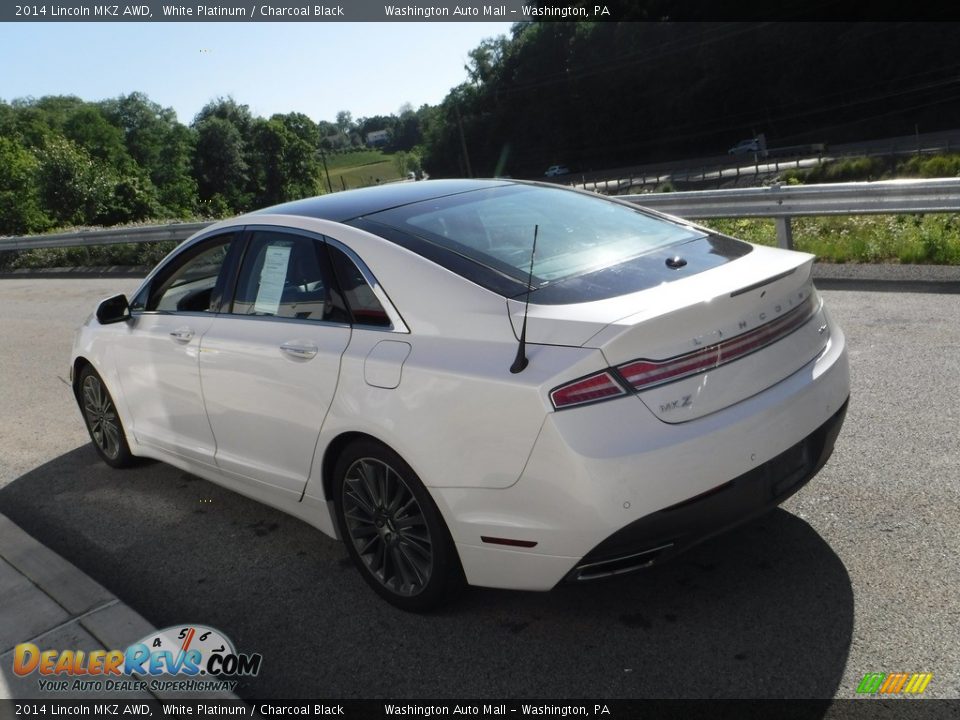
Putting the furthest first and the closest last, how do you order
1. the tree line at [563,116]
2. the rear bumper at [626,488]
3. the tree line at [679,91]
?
the tree line at [679,91] < the tree line at [563,116] < the rear bumper at [626,488]

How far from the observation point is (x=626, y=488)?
9.96 ft

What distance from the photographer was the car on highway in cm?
308

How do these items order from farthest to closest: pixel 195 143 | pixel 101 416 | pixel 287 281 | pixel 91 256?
1. pixel 195 143
2. pixel 91 256
3. pixel 101 416
4. pixel 287 281

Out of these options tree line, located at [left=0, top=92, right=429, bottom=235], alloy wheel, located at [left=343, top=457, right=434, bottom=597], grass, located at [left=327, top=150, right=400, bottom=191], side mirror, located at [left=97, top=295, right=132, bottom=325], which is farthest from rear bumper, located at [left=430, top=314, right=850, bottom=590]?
grass, located at [left=327, top=150, right=400, bottom=191]

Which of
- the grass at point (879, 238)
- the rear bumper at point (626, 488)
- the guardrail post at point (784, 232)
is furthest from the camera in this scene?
the guardrail post at point (784, 232)

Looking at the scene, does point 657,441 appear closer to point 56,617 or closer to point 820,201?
point 56,617

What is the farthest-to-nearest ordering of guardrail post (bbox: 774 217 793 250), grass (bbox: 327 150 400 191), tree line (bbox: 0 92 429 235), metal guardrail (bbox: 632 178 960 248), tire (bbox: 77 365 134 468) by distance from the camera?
grass (bbox: 327 150 400 191), tree line (bbox: 0 92 429 235), guardrail post (bbox: 774 217 793 250), metal guardrail (bbox: 632 178 960 248), tire (bbox: 77 365 134 468)

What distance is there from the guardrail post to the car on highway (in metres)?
5.34

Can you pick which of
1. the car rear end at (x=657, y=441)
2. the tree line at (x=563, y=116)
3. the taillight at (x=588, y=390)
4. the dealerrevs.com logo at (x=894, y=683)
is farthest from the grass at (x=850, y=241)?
the tree line at (x=563, y=116)

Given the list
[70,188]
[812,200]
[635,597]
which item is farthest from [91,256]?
[70,188]

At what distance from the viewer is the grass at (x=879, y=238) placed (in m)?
8.76

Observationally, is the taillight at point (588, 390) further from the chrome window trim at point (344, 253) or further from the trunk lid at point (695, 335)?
the chrome window trim at point (344, 253)

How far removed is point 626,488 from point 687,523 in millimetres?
273

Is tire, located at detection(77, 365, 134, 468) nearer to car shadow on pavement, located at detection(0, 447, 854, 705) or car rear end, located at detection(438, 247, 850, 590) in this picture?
car shadow on pavement, located at detection(0, 447, 854, 705)
